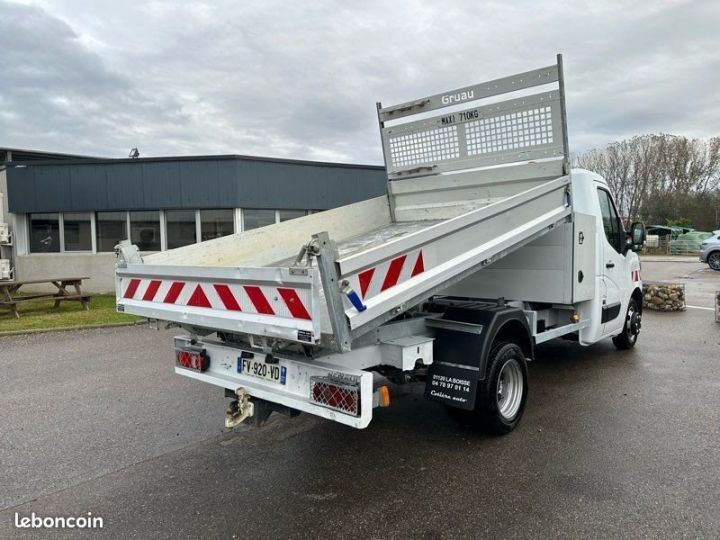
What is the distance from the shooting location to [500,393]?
4379 mm

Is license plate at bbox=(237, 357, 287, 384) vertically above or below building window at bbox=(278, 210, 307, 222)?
below

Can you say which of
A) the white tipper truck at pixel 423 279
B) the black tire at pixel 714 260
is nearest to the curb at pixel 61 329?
the white tipper truck at pixel 423 279

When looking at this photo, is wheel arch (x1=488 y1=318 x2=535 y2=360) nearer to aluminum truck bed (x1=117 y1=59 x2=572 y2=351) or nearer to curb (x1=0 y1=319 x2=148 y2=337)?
aluminum truck bed (x1=117 y1=59 x2=572 y2=351)

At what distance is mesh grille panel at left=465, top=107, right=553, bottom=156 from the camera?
483 cm

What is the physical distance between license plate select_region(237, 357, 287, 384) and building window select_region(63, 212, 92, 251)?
44.3 ft

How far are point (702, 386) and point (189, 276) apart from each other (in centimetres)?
557

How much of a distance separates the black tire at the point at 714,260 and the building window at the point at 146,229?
2163 centimetres

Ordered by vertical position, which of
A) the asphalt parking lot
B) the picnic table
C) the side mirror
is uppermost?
the side mirror

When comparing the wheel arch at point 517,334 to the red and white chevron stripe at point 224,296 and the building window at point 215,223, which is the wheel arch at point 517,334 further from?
the building window at point 215,223

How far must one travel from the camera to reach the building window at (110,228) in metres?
14.8

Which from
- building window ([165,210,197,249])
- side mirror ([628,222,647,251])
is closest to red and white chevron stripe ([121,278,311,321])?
side mirror ([628,222,647,251])

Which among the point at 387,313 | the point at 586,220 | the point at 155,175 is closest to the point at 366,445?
the point at 387,313

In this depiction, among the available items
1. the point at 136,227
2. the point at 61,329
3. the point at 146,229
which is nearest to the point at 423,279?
the point at 61,329

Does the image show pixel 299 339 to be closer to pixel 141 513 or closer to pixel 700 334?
pixel 141 513
